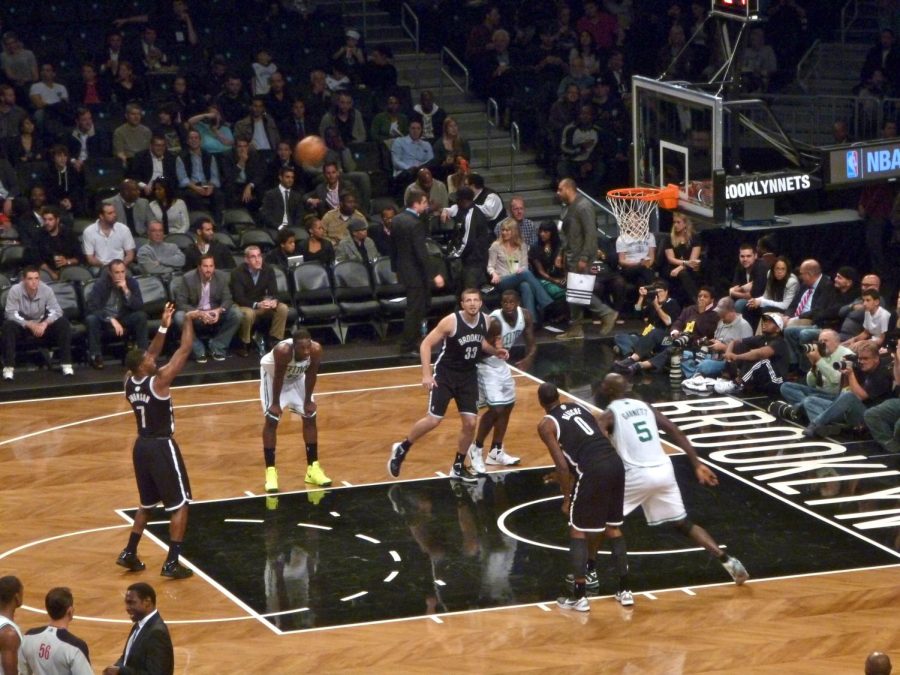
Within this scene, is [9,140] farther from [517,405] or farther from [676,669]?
[676,669]

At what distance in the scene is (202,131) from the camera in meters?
20.8

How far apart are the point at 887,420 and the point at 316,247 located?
7178 millimetres

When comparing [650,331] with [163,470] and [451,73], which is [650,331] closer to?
[163,470]

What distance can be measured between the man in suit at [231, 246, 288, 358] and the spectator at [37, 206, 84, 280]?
1.94 metres

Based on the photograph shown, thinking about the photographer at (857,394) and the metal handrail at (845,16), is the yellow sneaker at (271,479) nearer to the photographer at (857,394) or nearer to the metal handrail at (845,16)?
the photographer at (857,394)

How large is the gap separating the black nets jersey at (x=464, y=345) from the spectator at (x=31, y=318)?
17.1 feet

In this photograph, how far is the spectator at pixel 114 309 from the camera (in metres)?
18.0

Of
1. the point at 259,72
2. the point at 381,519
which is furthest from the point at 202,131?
the point at 381,519

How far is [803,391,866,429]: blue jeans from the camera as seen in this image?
1537 cm

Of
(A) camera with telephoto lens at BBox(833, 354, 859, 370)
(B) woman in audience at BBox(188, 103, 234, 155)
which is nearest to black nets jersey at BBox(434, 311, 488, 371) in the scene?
(A) camera with telephoto lens at BBox(833, 354, 859, 370)

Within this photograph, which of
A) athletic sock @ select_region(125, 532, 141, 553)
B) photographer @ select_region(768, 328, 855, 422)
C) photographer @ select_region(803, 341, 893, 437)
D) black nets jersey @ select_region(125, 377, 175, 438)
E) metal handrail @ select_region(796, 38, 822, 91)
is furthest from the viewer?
metal handrail @ select_region(796, 38, 822, 91)

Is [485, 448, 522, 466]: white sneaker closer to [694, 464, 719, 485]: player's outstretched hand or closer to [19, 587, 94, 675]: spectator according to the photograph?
[694, 464, 719, 485]: player's outstretched hand

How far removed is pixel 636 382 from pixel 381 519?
495cm

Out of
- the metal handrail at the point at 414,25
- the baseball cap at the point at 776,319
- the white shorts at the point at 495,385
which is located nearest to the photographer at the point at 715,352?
Result: the baseball cap at the point at 776,319
